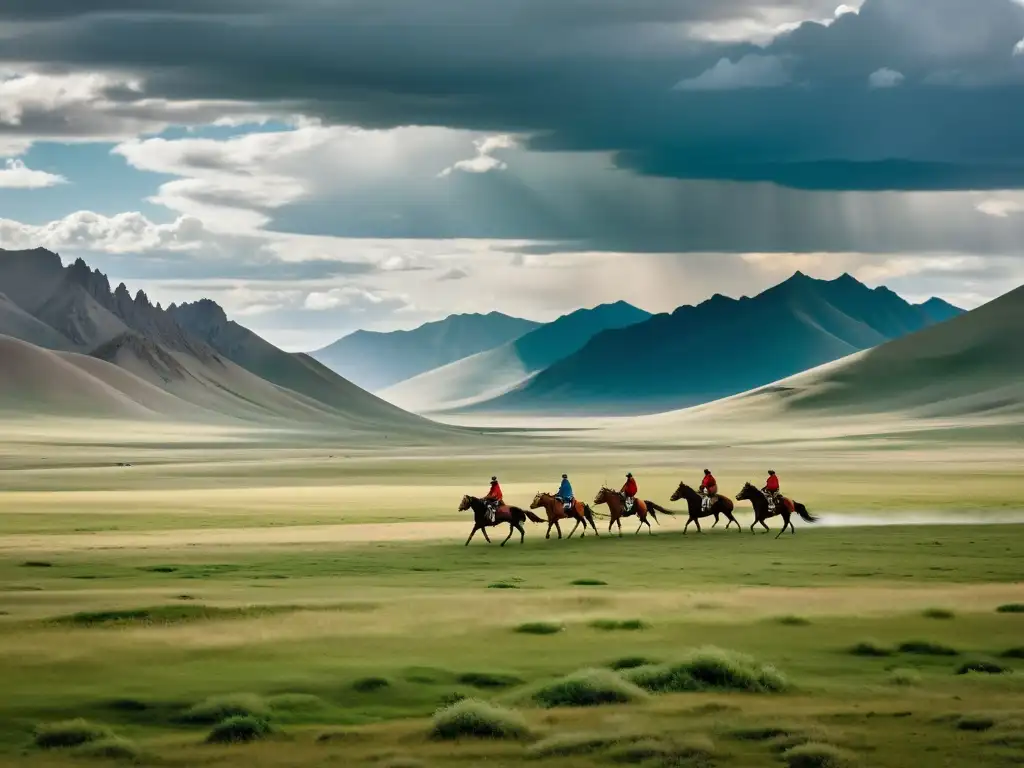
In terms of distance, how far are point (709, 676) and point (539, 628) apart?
643 cm

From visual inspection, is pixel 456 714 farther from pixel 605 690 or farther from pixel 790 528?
pixel 790 528

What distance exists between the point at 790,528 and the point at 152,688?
130 feet

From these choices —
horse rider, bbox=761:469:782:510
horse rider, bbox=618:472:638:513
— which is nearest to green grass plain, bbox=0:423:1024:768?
horse rider, bbox=618:472:638:513

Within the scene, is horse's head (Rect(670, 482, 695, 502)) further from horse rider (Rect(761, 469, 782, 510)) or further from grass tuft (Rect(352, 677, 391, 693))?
grass tuft (Rect(352, 677, 391, 693))

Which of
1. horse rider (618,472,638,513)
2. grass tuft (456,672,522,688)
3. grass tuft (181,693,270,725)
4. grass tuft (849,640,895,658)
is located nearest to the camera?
grass tuft (181,693,270,725)

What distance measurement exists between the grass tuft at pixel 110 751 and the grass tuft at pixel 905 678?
11970 mm

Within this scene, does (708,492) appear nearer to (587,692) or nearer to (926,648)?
(926,648)

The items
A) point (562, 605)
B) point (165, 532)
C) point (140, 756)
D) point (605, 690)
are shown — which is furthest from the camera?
point (165, 532)

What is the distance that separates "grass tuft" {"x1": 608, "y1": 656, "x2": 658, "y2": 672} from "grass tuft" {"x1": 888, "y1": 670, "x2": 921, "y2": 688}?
156 inches

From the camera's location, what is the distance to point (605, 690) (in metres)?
24.4

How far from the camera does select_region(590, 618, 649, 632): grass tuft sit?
32031 millimetres

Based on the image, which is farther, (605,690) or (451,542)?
(451,542)

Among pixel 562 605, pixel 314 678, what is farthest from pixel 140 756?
pixel 562 605

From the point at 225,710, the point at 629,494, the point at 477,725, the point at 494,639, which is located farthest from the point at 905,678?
the point at 629,494
